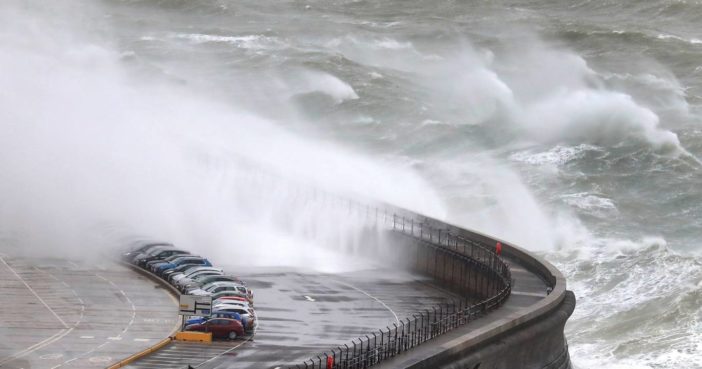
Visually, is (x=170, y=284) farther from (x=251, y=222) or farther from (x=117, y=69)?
(x=117, y=69)

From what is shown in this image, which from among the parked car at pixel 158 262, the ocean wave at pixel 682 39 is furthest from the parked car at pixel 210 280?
the ocean wave at pixel 682 39

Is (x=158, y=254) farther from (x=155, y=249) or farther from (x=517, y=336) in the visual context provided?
(x=517, y=336)

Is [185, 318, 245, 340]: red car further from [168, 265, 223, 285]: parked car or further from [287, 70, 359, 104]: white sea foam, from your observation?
[287, 70, 359, 104]: white sea foam

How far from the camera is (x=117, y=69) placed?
96.8 metres

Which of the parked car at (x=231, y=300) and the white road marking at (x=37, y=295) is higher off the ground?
the parked car at (x=231, y=300)

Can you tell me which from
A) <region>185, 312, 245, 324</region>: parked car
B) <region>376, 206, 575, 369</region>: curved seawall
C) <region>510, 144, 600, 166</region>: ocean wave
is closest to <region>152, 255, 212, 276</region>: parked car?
<region>185, 312, 245, 324</region>: parked car

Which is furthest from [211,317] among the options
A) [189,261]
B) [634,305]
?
[634,305]

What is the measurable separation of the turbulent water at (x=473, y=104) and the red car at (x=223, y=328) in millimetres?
12083

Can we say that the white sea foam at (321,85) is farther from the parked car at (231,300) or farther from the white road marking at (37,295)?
the parked car at (231,300)

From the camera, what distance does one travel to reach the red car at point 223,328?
39438mm

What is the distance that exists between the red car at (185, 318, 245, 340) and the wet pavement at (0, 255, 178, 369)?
1.13 metres

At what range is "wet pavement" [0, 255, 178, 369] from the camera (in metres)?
37.5

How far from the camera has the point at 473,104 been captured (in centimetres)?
8938

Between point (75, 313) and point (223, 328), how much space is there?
5100 mm
